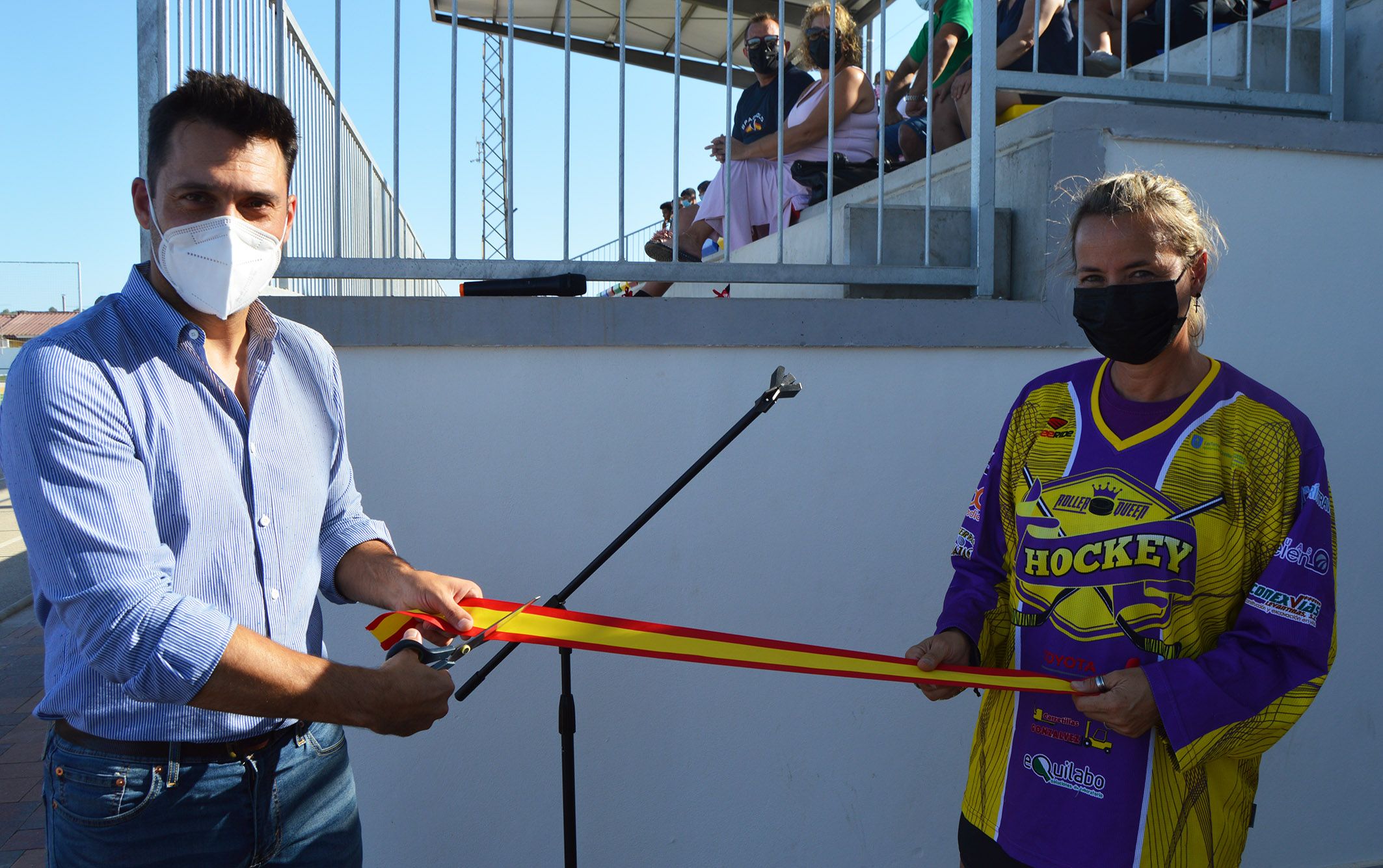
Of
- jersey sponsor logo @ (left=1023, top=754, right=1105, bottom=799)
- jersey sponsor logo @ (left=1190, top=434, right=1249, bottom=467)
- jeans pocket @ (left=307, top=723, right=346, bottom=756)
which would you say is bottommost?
jersey sponsor logo @ (left=1023, top=754, right=1105, bottom=799)

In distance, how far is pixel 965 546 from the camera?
2141mm

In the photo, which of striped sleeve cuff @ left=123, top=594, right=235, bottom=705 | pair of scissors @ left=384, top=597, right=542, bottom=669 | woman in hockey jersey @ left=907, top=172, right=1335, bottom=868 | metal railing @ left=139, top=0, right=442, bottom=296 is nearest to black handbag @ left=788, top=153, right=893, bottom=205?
metal railing @ left=139, top=0, right=442, bottom=296

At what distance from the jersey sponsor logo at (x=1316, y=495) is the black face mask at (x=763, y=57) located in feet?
11.8

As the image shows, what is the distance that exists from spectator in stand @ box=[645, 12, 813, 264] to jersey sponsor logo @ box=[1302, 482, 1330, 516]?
318 cm

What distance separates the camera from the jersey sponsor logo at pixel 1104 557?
176 cm

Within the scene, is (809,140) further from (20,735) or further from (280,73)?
(20,735)

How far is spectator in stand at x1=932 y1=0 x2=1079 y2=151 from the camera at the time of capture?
4062mm

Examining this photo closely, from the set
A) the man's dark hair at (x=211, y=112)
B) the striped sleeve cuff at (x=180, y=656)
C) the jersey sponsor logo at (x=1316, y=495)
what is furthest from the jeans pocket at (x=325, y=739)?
the jersey sponsor logo at (x=1316, y=495)

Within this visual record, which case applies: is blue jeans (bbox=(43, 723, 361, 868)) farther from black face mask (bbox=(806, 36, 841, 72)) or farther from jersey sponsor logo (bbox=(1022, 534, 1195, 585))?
black face mask (bbox=(806, 36, 841, 72))

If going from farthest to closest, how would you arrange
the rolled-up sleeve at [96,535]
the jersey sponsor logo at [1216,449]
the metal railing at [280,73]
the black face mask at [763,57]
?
1. the black face mask at [763,57]
2. the metal railing at [280,73]
3. the jersey sponsor logo at [1216,449]
4. the rolled-up sleeve at [96,535]

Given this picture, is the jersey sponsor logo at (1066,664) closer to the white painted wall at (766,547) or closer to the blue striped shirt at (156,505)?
the white painted wall at (766,547)

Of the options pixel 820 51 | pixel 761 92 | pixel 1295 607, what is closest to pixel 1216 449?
pixel 1295 607

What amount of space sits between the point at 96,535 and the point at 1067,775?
1.67 meters

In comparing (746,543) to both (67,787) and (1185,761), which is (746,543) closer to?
(1185,761)
